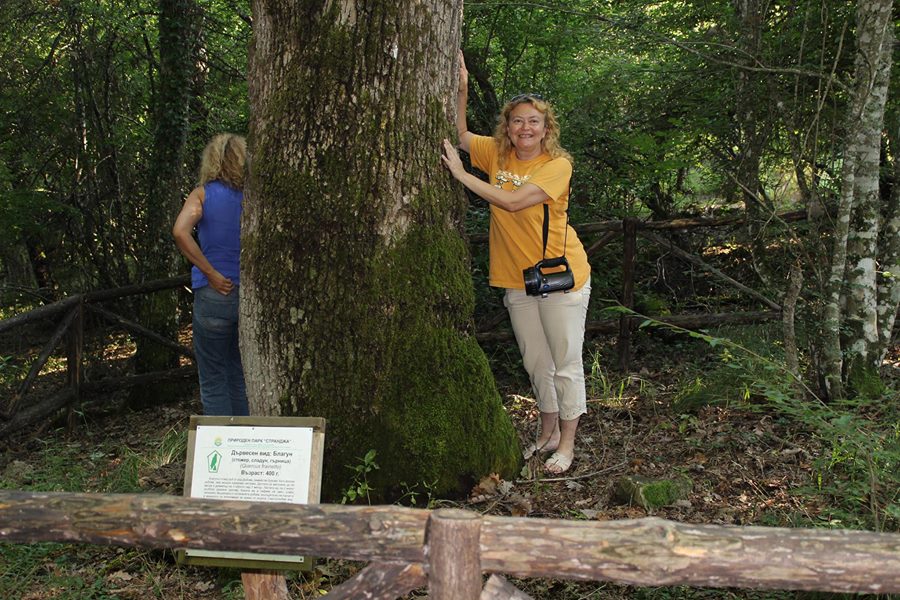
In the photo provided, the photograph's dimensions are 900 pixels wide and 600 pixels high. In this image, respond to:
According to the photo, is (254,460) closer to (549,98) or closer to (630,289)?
(630,289)

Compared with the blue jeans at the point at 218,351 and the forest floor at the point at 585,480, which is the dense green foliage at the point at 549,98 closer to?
the forest floor at the point at 585,480

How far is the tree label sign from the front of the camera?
3203 millimetres

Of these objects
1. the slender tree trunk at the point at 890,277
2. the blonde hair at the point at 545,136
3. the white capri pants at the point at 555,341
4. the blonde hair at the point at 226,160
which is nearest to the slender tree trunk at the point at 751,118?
the slender tree trunk at the point at 890,277

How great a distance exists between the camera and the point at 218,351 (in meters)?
4.92

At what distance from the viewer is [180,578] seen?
3.89 meters

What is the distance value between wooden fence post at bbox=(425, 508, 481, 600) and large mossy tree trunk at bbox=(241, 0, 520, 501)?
1.60 m

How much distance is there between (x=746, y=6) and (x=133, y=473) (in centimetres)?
581

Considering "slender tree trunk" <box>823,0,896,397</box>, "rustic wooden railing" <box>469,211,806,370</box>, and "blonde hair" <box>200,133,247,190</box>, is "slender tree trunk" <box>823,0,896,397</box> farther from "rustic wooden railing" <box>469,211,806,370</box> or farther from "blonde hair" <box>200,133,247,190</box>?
"blonde hair" <box>200,133,247,190</box>

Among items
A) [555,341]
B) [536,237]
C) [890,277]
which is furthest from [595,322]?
[536,237]

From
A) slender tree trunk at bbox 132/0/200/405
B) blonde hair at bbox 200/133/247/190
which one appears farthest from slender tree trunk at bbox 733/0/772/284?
slender tree trunk at bbox 132/0/200/405

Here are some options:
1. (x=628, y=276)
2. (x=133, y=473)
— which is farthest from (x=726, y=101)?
(x=133, y=473)

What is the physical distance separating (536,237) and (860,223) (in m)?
2.67

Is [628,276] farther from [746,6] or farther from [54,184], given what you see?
[54,184]

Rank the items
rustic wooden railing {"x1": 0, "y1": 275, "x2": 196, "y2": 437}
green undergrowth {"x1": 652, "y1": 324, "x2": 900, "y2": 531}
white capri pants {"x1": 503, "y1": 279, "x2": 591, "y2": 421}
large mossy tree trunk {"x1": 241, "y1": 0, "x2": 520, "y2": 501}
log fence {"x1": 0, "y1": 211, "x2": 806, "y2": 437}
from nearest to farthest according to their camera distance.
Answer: green undergrowth {"x1": 652, "y1": 324, "x2": 900, "y2": 531}
large mossy tree trunk {"x1": 241, "y1": 0, "x2": 520, "y2": 501}
white capri pants {"x1": 503, "y1": 279, "x2": 591, "y2": 421}
rustic wooden railing {"x1": 0, "y1": 275, "x2": 196, "y2": 437}
log fence {"x1": 0, "y1": 211, "x2": 806, "y2": 437}
